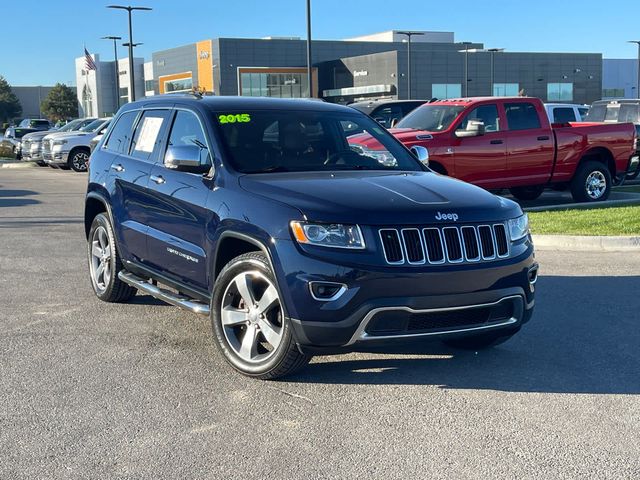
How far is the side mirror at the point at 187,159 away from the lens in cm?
543

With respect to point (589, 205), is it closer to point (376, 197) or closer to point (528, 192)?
point (528, 192)

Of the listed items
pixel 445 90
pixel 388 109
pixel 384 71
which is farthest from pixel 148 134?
pixel 445 90

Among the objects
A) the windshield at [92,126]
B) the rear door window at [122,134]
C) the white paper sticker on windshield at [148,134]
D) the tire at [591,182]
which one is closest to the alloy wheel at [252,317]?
the white paper sticker on windshield at [148,134]

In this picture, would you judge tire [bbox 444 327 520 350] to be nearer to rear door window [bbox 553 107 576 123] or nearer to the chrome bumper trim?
the chrome bumper trim

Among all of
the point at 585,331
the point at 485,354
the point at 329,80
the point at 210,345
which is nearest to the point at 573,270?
the point at 585,331

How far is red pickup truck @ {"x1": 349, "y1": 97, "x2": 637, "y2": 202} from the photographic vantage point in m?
13.2

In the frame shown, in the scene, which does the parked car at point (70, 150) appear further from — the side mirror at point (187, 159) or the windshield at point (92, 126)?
the side mirror at point (187, 159)

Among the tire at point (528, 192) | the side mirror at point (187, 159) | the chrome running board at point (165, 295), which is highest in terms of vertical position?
the side mirror at point (187, 159)

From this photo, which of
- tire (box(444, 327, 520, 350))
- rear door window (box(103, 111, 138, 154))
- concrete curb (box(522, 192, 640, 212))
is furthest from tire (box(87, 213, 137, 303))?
A: concrete curb (box(522, 192, 640, 212))

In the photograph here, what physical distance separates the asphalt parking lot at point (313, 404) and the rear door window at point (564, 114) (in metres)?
16.1

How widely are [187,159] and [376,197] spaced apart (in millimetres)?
1429

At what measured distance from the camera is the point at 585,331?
6199mm

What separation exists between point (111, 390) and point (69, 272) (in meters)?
4.14

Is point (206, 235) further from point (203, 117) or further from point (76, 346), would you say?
point (76, 346)
